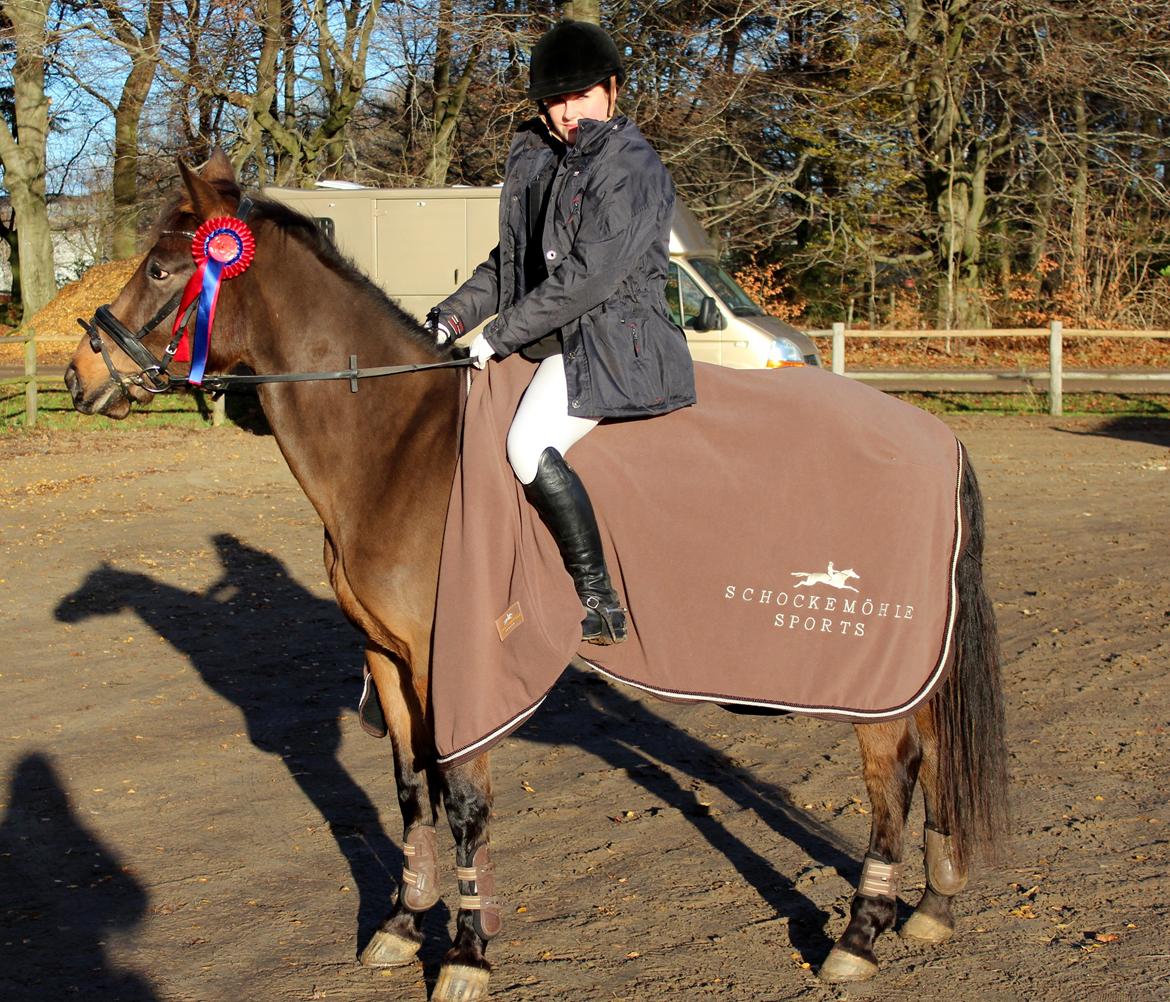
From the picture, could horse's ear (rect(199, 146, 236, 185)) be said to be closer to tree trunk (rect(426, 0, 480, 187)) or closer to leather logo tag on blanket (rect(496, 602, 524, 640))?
leather logo tag on blanket (rect(496, 602, 524, 640))

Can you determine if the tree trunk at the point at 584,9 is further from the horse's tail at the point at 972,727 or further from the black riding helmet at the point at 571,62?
the horse's tail at the point at 972,727

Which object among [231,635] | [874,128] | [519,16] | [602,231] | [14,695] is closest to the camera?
[602,231]

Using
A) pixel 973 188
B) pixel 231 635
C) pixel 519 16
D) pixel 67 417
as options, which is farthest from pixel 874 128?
pixel 231 635

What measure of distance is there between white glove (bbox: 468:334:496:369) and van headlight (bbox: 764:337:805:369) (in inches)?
440

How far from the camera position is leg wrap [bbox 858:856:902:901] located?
12.0ft

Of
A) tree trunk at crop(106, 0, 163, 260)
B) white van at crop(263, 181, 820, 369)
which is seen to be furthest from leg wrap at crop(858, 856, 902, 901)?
tree trunk at crop(106, 0, 163, 260)

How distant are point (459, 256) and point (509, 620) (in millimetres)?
12649

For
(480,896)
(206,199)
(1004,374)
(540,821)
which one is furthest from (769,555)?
(1004,374)

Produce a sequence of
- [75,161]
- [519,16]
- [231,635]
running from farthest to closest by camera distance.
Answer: [75,161]
[519,16]
[231,635]

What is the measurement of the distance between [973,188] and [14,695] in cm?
2246

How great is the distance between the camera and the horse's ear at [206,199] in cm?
356

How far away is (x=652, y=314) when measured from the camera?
11.7 ft

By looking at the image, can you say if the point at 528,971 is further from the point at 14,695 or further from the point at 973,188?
the point at 973,188

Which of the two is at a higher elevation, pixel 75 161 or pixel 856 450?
pixel 75 161
